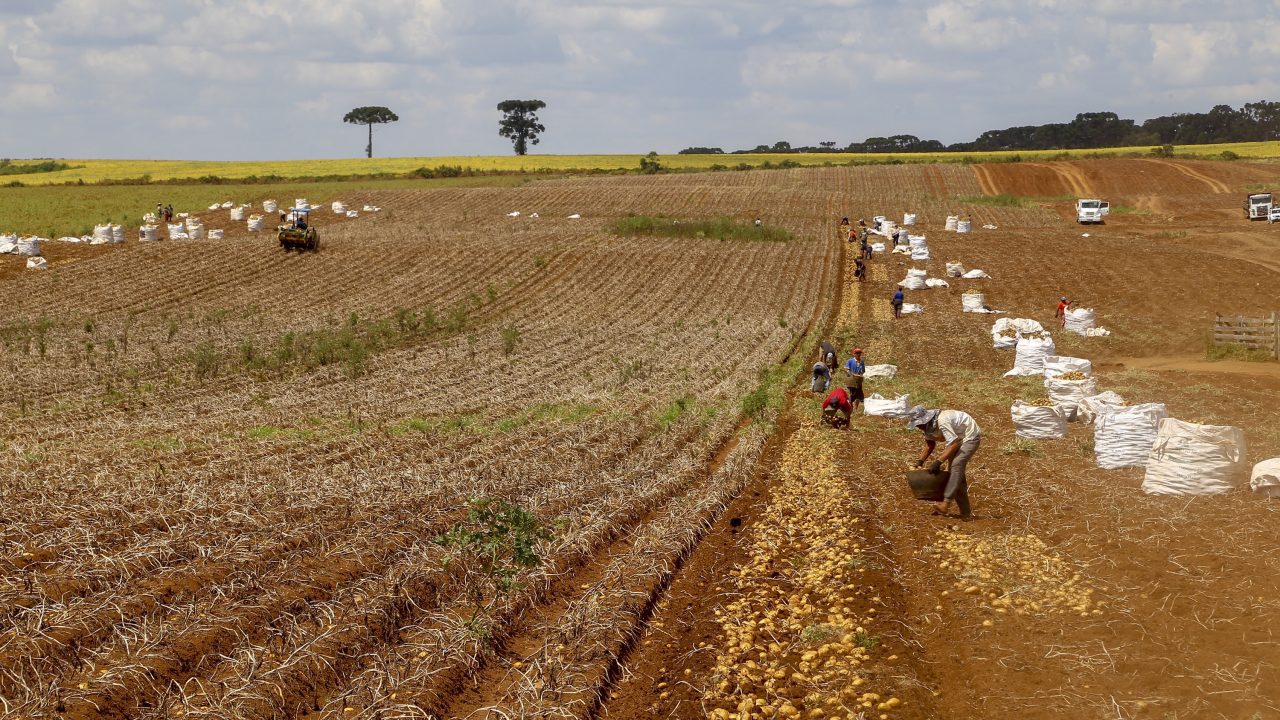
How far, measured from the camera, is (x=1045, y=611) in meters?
8.65

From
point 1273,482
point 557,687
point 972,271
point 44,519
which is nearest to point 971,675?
point 557,687

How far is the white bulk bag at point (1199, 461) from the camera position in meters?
11.1

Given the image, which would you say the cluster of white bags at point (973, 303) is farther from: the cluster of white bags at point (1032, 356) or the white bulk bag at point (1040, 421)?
the white bulk bag at point (1040, 421)

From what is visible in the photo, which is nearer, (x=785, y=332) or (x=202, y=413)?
(x=202, y=413)

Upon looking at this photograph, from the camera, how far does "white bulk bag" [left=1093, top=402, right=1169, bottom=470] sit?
12688 mm

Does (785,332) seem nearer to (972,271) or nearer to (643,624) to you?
(972,271)

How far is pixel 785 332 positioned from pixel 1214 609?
2175 centimetres

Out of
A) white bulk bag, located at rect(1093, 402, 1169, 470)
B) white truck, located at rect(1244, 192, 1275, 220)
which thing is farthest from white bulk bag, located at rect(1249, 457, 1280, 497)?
white truck, located at rect(1244, 192, 1275, 220)

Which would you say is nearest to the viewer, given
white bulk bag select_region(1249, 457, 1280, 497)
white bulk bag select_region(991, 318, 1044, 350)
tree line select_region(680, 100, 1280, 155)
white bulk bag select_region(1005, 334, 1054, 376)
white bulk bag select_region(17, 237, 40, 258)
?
white bulk bag select_region(1249, 457, 1280, 497)

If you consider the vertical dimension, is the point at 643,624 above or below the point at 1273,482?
below

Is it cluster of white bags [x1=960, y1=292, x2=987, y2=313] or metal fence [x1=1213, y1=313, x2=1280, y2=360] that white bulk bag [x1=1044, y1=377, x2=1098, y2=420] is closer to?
metal fence [x1=1213, y1=313, x2=1280, y2=360]

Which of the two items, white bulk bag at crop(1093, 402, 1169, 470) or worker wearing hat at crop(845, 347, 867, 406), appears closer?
→ white bulk bag at crop(1093, 402, 1169, 470)

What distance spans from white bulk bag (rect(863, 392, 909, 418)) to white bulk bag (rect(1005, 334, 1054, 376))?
5545mm

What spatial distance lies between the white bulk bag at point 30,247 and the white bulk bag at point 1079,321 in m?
37.4
